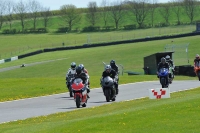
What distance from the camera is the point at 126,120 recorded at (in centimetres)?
1400

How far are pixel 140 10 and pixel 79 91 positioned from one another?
137447mm

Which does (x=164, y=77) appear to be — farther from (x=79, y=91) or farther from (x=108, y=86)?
(x=79, y=91)

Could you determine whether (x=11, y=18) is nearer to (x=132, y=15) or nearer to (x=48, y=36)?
(x=132, y=15)

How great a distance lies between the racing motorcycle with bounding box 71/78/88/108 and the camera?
2172cm

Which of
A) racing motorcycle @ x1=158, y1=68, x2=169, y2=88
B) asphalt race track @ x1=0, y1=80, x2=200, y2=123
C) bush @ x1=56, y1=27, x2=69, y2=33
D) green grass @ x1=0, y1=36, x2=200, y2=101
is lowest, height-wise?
green grass @ x1=0, y1=36, x2=200, y2=101

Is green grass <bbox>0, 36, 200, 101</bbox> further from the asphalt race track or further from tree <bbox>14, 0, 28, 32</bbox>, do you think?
tree <bbox>14, 0, 28, 32</bbox>

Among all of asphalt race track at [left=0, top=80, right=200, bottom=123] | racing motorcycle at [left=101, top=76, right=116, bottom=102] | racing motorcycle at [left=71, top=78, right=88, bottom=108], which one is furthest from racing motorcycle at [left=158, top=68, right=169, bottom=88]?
racing motorcycle at [left=71, top=78, right=88, bottom=108]

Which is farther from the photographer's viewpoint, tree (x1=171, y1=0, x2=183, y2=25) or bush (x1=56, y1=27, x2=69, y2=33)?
tree (x1=171, y1=0, x2=183, y2=25)

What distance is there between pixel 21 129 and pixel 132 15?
14646 cm

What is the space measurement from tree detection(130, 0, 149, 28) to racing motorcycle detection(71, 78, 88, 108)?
126 metres

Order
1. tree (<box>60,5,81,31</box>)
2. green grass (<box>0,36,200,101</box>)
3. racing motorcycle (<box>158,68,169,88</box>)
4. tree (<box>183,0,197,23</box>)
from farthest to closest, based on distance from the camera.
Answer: tree (<box>60,5,81,31</box>) → tree (<box>183,0,197,23</box>) → green grass (<box>0,36,200,101</box>) → racing motorcycle (<box>158,68,169,88</box>)

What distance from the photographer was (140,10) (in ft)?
518

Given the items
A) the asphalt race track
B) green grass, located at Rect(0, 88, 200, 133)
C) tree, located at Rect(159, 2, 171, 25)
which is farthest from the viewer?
tree, located at Rect(159, 2, 171, 25)

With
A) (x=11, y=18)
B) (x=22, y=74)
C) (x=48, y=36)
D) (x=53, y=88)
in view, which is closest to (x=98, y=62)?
(x=22, y=74)
